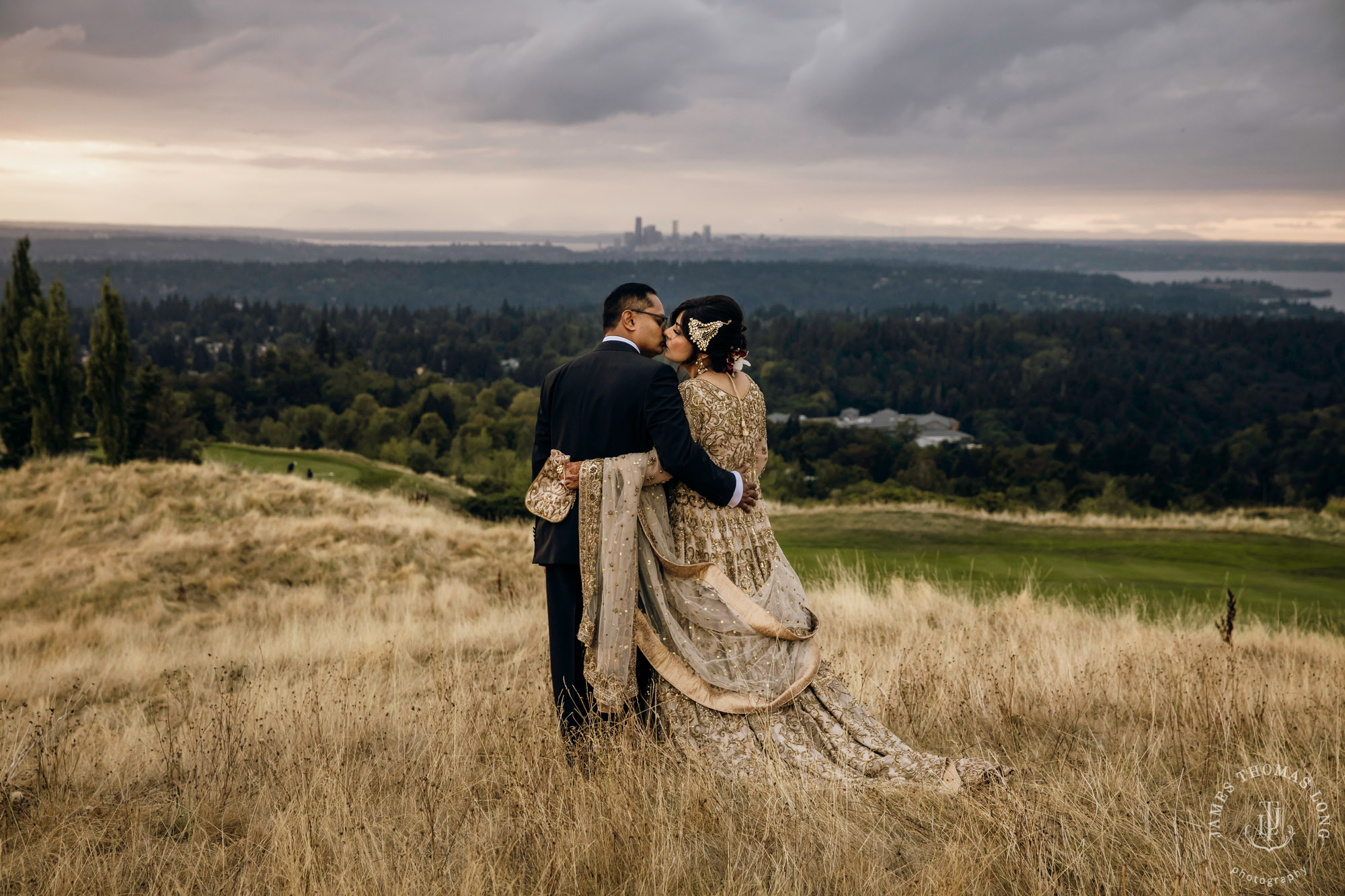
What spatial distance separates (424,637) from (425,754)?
377 centimetres

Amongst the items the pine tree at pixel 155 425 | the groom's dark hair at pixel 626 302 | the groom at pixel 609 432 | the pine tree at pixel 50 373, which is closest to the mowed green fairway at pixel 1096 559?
the groom at pixel 609 432

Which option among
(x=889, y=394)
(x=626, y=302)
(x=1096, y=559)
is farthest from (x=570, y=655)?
(x=889, y=394)

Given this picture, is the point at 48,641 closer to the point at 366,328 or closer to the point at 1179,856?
the point at 1179,856

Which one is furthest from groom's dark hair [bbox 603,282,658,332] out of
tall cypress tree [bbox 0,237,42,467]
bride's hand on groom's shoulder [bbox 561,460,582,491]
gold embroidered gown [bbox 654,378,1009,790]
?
tall cypress tree [bbox 0,237,42,467]

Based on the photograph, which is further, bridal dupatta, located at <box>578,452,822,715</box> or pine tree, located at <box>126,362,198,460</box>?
pine tree, located at <box>126,362,198,460</box>

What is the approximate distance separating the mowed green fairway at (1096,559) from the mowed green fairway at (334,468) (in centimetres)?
1497

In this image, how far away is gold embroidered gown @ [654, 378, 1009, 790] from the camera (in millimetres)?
3352

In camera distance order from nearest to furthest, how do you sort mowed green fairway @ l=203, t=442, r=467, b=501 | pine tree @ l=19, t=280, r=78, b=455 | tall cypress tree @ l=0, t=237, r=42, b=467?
mowed green fairway @ l=203, t=442, r=467, b=501 < pine tree @ l=19, t=280, r=78, b=455 < tall cypress tree @ l=0, t=237, r=42, b=467

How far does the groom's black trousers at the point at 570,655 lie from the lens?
367 centimetres

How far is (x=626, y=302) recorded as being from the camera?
3611 mm

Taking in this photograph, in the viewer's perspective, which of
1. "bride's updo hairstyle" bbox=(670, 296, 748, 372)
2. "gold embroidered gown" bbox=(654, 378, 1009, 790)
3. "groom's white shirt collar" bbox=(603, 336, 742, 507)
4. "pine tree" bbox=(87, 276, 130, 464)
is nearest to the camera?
"gold embroidered gown" bbox=(654, 378, 1009, 790)

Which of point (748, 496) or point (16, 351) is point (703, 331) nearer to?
point (748, 496)

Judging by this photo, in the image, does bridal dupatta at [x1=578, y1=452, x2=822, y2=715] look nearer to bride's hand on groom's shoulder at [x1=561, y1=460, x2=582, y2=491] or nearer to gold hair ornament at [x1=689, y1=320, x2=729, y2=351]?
bride's hand on groom's shoulder at [x1=561, y1=460, x2=582, y2=491]

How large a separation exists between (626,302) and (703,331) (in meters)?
0.37
